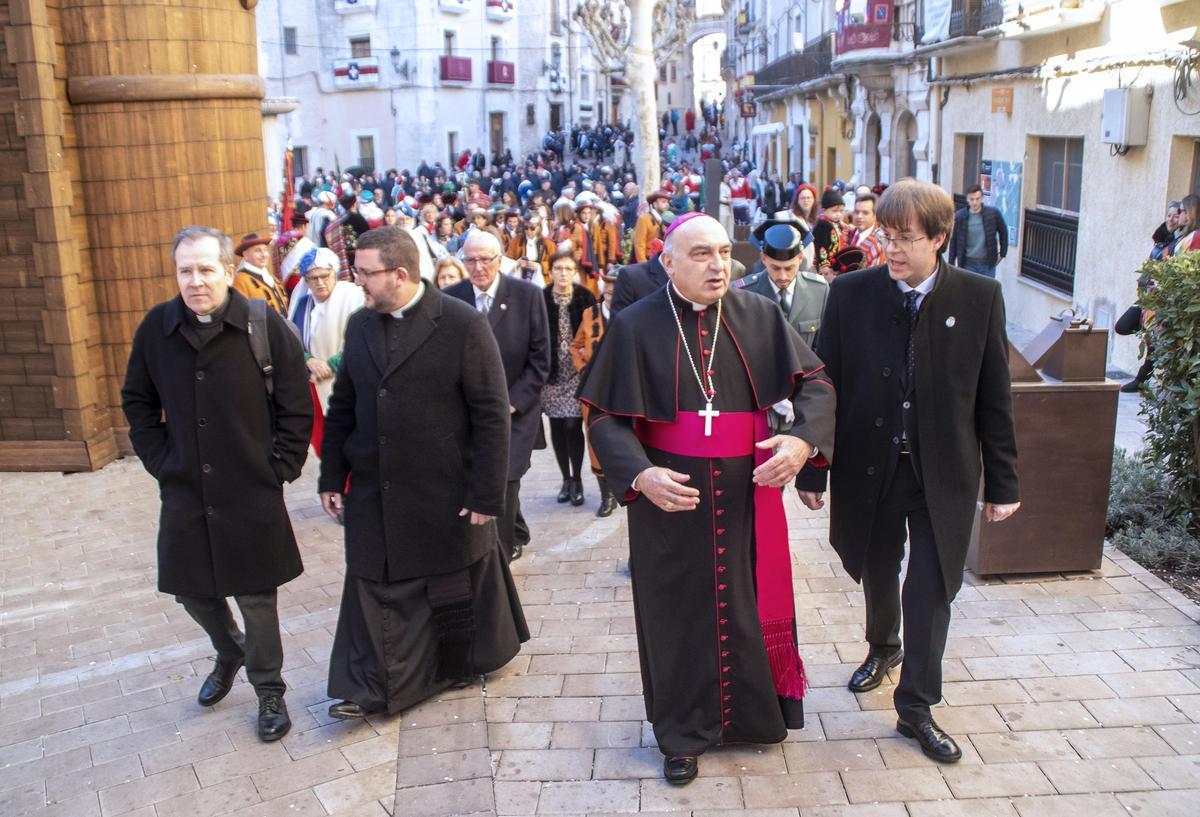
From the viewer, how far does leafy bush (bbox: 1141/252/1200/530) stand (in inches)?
221

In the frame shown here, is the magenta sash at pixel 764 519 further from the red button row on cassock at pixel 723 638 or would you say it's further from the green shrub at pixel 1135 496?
the green shrub at pixel 1135 496

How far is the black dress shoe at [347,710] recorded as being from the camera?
4.44 metres

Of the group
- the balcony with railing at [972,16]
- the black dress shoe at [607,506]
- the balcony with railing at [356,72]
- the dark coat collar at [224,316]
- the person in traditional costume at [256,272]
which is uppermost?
the balcony with railing at [356,72]

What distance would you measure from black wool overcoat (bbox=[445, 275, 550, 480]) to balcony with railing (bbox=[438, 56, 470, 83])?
44.9m

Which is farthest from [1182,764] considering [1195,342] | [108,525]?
[108,525]

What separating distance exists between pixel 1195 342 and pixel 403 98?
46.1 m

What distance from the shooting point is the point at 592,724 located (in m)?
4.41

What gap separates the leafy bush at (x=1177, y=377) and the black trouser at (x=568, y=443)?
129 inches

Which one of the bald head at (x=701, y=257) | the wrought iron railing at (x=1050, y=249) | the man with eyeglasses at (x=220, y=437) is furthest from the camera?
the wrought iron railing at (x=1050, y=249)

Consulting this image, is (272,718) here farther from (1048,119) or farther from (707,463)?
(1048,119)

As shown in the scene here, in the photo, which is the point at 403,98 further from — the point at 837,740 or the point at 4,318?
the point at 837,740

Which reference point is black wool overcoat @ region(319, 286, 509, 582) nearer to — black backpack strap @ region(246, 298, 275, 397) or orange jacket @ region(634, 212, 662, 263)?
black backpack strap @ region(246, 298, 275, 397)

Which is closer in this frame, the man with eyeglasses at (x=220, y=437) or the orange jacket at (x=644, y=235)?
the man with eyeglasses at (x=220, y=437)

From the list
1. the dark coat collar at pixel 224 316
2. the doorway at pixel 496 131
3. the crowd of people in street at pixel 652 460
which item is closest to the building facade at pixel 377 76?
the doorway at pixel 496 131
